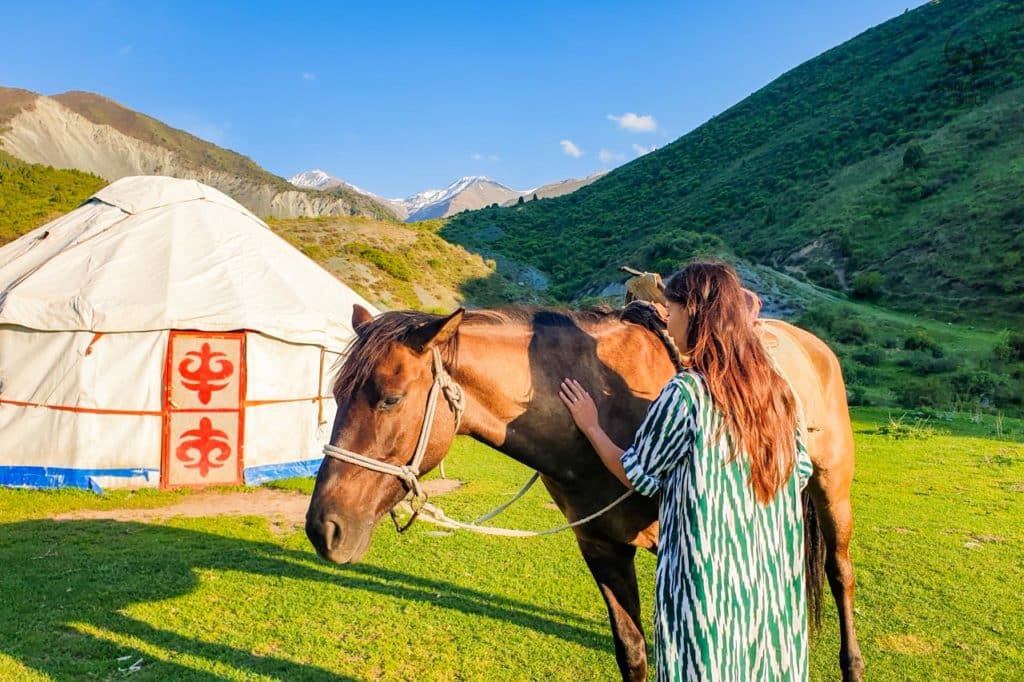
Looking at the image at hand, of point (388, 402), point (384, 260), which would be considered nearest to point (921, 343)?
point (384, 260)

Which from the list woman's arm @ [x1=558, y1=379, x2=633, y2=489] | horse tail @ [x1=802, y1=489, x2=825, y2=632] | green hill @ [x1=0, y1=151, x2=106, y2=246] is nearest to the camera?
woman's arm @ [x1=558, y1=379, x2=633, y2=489]

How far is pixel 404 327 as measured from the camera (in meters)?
1.94

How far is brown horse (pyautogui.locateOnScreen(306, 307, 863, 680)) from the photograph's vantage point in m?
1.85

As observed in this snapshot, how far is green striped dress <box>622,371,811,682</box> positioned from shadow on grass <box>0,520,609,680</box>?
85.9 inches

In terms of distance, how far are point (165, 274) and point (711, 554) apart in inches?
328

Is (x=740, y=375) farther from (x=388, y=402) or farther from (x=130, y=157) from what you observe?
(x=130, y=157)

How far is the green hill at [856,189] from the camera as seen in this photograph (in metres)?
22.5

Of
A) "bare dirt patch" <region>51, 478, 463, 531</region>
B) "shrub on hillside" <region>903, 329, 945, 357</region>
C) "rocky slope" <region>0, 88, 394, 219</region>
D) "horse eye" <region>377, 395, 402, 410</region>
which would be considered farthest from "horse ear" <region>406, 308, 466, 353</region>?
"rocky slope" <region>0, 88, 394, 219</region>

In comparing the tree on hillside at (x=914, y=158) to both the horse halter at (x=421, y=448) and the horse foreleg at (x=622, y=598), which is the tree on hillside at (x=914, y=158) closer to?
the horse foreleg at (x=622, y=598)

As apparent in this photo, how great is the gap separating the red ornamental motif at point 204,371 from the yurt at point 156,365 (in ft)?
0.04

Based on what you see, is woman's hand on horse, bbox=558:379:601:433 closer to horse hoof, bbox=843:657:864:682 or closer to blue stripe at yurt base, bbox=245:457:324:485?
horse hoof, bbox=843:657:864:682

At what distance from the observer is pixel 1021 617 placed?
12.8ft

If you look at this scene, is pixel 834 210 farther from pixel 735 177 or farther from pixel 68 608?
pixel 68 608

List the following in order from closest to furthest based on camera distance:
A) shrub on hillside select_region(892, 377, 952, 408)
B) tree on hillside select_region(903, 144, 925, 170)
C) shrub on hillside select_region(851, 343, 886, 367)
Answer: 1. shrub on hillside select_region(892, 377, 952, 408)
2. shrub on hillside select_region(851, 343, 886, 367)
3. tree on hillside select_region(903, 144, 925, 170)
